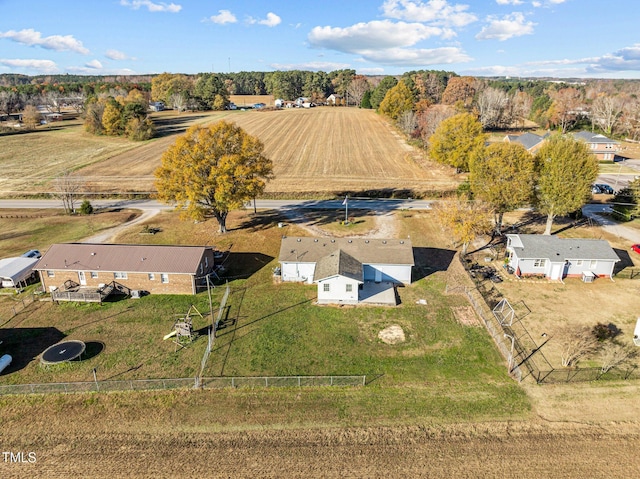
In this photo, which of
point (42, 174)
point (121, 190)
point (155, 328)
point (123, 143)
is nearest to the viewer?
point (155, 328)

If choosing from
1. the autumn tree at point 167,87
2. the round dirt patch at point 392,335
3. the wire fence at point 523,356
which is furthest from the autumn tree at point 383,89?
the round dirt patch at point 392,335

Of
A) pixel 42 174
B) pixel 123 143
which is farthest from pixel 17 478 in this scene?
pixel 123 143

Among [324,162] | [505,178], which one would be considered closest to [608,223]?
[505,178]

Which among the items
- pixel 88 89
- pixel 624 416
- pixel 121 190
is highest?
pixel 88 89

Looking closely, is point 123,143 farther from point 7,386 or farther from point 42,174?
point 7,386

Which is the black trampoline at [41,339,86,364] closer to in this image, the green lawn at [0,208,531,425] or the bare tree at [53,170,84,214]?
the green lawn at [0,208,531,425]
